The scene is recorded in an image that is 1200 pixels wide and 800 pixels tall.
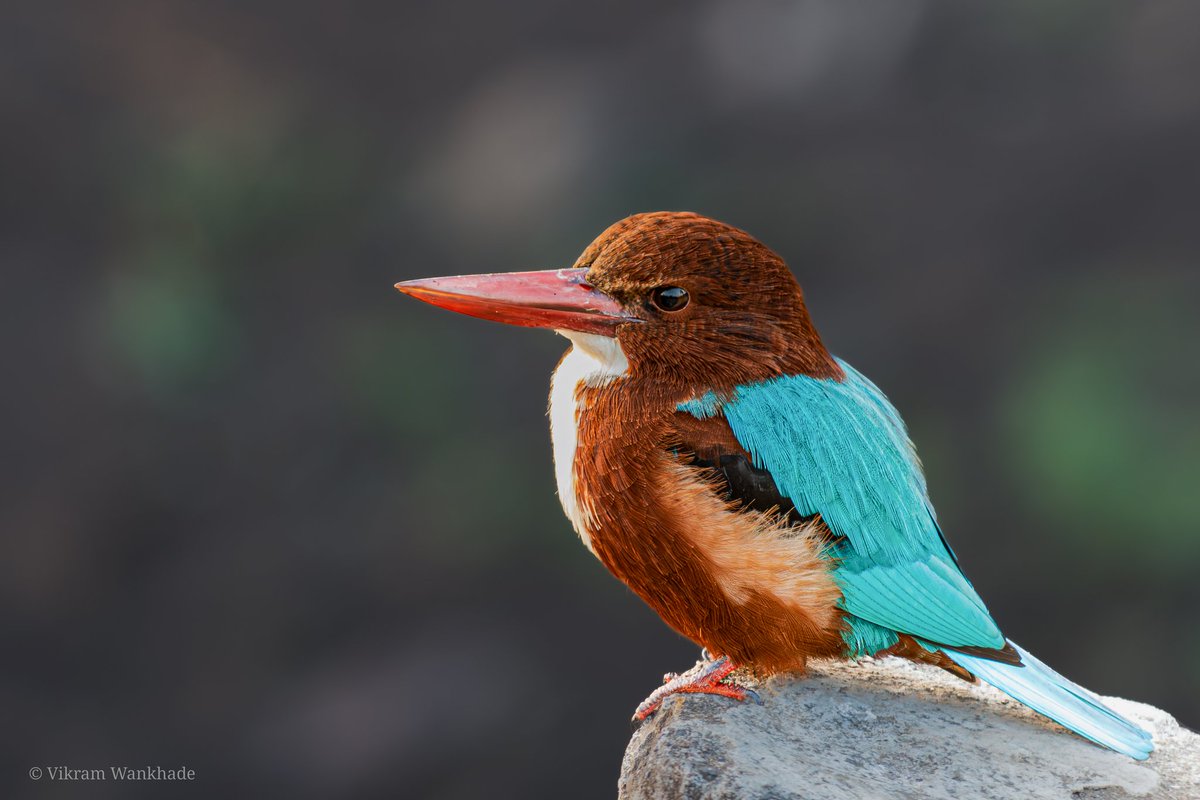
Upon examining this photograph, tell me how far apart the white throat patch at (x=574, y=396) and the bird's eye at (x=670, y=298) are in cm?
10

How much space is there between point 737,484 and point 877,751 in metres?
0.47

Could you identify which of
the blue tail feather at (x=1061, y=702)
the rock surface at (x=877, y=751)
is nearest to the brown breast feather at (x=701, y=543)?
the rock surface at (x=877, y=751)

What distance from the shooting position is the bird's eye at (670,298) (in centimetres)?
200

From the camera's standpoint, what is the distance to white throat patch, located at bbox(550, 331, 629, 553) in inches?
81.2

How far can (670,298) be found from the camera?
2.01 meters

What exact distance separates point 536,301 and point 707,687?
69 centimetres

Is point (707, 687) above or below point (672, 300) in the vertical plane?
below

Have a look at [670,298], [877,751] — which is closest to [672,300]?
[670,298]

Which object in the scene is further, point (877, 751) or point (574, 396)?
point (574, 396)

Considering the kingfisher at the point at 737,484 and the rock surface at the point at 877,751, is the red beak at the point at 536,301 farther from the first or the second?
the rock surface at the point at 877,751

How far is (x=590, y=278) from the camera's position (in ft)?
6.68

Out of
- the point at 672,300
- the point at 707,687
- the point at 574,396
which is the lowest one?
the point at 707,687

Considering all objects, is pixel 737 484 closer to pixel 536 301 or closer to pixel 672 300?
pixel 672 300

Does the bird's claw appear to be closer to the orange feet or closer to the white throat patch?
the orange feet
